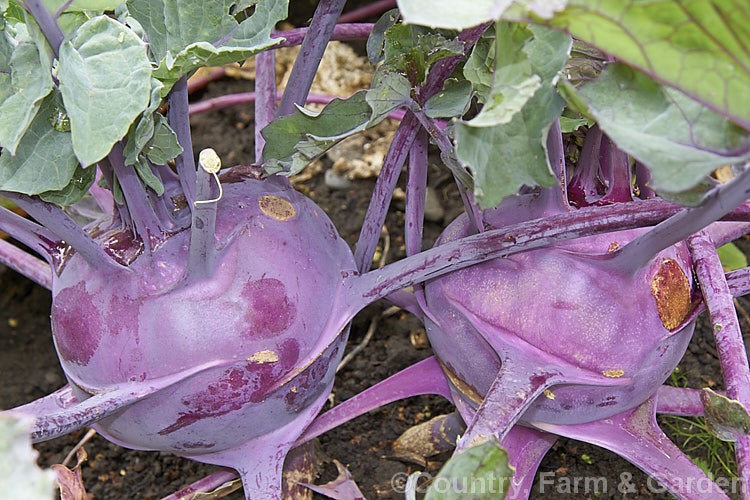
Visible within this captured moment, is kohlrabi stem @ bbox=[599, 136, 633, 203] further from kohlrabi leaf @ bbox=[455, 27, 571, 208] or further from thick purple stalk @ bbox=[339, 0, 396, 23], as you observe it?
thick purple stalk @ bbox=[339, 0, 396, 23]

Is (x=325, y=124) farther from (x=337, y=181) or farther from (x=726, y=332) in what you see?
(x=337, y=181)

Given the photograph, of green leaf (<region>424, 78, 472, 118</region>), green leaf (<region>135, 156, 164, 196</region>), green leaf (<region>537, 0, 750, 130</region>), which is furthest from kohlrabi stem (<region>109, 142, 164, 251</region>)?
green leaf (<region>537, 0, 750, 130</region>)

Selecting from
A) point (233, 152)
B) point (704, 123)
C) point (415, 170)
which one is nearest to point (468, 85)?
point (415, 170)

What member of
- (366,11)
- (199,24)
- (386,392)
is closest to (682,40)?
(199,24)

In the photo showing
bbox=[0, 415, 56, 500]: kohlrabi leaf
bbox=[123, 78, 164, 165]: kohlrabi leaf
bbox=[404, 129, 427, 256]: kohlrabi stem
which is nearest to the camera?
bbox=[0, 415, 56, 500]: kohlrabi leaf

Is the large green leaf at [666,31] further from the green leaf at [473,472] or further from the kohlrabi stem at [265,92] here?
the kohlrabi stem at [265,92]

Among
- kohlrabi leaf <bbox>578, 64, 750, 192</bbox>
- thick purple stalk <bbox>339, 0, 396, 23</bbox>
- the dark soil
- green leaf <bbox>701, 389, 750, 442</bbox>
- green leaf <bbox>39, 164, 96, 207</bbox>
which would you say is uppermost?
→ kohlrabi leaf <bbox>578, 64, 750, 192</bbox>

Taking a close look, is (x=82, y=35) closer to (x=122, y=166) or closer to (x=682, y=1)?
(x=122, y=166)
